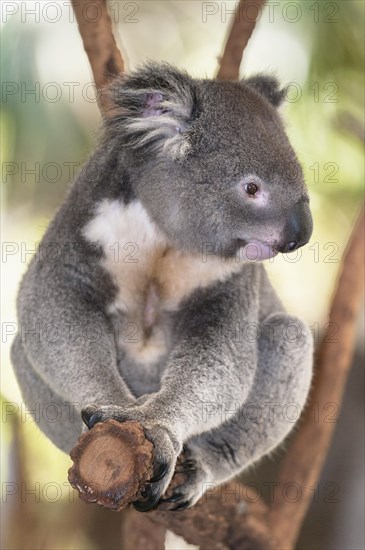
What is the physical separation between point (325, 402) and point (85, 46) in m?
2.83

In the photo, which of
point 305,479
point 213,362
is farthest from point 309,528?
point 213,362

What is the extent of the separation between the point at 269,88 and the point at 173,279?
1125 mm

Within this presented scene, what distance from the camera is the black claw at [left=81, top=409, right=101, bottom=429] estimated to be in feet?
9.62

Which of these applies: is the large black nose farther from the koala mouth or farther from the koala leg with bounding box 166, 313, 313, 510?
the koala leg with bounding box 166, 313, 313, 510

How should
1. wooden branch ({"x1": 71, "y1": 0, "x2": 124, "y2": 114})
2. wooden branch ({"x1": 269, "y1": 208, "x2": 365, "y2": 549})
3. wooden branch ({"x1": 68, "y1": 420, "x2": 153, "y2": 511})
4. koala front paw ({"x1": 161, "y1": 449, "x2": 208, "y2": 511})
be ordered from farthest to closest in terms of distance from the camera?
wooden branch ({"x1": 269, "y1": 208, "x2": 365, "y2": 549})
wooden branch ({"x1": 71, "y1": 0, "x2": 124, "y2": 114})
koala front paw ({"x1": 161, "y1": 449, "x2": 208, "y2": 511})
wooden branch ({"x1": 68, "y1": 420, "x2": 153, "y2": 511})

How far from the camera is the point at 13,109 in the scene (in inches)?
230

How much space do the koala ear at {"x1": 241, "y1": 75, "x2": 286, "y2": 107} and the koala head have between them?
40 centimetres

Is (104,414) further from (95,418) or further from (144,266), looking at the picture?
(144,266)

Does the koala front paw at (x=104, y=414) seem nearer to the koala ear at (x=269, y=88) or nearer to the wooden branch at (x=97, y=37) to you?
the koala ear at (x=269, y=88)

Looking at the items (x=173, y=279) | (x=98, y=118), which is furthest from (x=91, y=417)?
(x=98, y=118)

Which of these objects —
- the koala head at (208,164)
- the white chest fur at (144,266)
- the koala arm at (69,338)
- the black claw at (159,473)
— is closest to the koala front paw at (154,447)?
the black claw at (159,473)

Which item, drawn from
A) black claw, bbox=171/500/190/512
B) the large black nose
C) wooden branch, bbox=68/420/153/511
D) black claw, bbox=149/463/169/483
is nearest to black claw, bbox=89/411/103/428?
wooden branch, bbox=68/420/153/511

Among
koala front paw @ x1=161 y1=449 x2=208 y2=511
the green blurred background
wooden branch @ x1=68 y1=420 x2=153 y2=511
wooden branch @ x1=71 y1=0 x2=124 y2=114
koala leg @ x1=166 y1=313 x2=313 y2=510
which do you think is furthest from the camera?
the green blurred background

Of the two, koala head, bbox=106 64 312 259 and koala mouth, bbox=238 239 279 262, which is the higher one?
koala head, bbox=106 64 312 259
